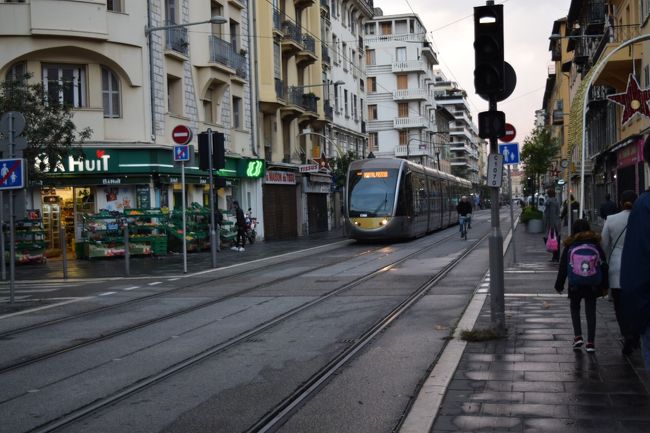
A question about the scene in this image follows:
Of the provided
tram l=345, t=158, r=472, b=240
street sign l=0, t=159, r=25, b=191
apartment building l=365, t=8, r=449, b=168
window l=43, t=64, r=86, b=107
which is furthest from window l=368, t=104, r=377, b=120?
street sign l=0, t=159, r=25, b=191

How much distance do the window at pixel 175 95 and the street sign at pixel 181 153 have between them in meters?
11.8

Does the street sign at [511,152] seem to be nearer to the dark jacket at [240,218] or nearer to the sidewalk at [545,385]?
the sidewalk at [545,385]

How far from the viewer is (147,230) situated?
28125mm

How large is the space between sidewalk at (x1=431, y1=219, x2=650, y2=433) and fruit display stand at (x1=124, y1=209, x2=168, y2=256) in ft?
61.8

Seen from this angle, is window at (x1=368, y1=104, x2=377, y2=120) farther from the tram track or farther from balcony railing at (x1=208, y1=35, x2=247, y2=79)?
the tram track

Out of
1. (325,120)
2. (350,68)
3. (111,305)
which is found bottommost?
(111,305)

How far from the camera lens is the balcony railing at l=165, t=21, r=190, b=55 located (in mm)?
31609

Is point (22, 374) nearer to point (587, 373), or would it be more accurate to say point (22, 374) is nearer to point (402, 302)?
point (587, 373)

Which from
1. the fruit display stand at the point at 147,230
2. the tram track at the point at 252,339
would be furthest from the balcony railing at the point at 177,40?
the tram track at the point at 252,339

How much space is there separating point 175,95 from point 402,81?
204ft

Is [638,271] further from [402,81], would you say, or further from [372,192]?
[402,81]

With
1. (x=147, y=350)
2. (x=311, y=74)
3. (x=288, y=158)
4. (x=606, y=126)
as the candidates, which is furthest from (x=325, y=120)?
(x=147, y=350)

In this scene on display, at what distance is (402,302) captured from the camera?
13180mm

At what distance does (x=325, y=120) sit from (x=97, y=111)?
23.9 meters
